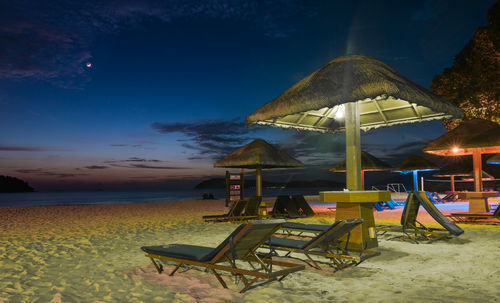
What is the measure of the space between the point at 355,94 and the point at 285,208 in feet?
22.8

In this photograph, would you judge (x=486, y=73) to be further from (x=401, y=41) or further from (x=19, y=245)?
(x=19, y=245)

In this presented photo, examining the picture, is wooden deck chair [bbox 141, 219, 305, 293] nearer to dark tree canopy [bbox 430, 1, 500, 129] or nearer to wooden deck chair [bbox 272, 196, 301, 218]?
wooden deck chair [bbox 272, 196, 301, 218]

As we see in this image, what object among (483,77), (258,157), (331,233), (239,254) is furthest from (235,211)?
Result: (483,77)

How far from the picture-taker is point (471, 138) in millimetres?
10031

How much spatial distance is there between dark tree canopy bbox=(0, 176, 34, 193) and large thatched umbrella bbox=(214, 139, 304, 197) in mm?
100385

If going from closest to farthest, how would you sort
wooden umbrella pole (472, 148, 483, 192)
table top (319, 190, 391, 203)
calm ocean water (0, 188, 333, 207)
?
table top (319, 190, 391, 203) → wooden umbrella pole (472, 148, 483, 192) → calm ocean water (0, 188, 333, 207)

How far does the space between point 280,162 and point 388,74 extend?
684cm

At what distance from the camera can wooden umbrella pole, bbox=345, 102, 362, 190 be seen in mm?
6016

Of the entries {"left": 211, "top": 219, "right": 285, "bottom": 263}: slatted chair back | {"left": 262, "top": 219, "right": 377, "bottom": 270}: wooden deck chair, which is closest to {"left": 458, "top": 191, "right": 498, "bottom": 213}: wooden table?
{"left": 262, "top": 219, "right": 377, "bottom": 270}: wooden deck chair

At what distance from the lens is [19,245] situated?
662 cm

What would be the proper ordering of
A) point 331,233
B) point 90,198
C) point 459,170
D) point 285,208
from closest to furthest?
point 331,233 → point 285,208 → point 459,170 → point 90,198

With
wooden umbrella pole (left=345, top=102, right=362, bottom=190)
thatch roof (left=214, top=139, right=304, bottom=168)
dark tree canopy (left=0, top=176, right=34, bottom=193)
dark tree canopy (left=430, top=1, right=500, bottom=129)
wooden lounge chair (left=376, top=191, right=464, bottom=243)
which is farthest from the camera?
dark tree canopy (left=0, top=176, right=34, bottom=193)

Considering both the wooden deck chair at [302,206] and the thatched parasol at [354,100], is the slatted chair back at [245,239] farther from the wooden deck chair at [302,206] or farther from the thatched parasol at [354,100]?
the wooden deck chair at [302,206]

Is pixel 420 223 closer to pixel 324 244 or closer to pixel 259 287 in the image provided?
pixel 324 244
